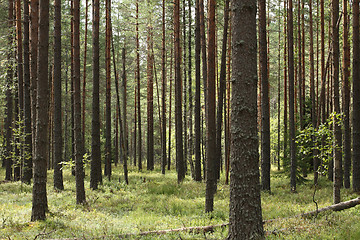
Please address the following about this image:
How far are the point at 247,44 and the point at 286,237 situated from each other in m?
3.41

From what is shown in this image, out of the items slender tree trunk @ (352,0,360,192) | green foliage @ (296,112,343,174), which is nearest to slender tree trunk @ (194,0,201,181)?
slender tree trunk @ (352,0,360,192)

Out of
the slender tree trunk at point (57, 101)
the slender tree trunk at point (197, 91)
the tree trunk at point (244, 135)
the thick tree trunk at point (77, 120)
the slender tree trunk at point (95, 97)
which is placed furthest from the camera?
the slender tree trunk at point (197, 91)

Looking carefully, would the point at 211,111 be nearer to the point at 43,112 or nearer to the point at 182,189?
the point at 43,112

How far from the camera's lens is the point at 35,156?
8000mm

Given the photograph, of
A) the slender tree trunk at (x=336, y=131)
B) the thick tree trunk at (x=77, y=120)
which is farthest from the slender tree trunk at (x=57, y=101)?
the slender tree trunk at (x=336, y=131)

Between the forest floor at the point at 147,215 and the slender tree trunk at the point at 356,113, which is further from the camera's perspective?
the slender tree trunk at the point at 356,113

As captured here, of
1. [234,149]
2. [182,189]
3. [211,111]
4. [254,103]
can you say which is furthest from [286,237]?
[182,189]

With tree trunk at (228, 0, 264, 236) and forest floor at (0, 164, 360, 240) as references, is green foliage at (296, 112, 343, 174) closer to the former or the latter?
forest floor at (0, 164, 360, 240)

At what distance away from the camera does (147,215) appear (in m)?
8.64

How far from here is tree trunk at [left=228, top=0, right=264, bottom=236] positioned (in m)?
4.70

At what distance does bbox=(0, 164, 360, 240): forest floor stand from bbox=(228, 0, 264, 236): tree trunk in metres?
1.11

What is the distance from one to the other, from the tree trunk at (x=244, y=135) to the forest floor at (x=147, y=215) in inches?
43.5

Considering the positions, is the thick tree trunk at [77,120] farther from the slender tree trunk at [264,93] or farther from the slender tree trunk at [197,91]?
the slender tree trunk at [264,93]

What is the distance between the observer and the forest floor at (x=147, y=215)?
19.8 feet
